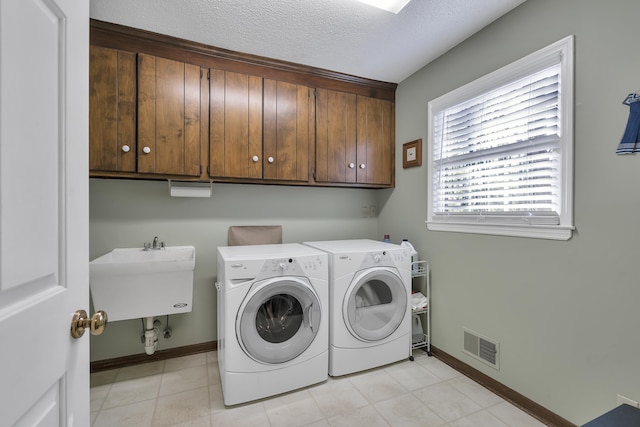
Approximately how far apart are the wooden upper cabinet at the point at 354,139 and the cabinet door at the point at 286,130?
4.7 inches

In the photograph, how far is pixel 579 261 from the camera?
1.54 m

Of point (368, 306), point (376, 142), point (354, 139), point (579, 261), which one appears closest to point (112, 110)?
point (354, 139)

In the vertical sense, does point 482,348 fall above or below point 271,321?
below

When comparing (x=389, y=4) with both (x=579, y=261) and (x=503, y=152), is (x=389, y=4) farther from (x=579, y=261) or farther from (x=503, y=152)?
(x=579, y=261)

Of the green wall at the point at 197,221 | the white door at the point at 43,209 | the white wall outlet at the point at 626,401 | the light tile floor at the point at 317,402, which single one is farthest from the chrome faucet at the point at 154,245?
the white wall outlet at the point at 626,401

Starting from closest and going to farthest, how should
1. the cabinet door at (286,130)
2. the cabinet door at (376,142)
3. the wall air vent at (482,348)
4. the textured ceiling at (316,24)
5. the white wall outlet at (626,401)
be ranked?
the white wall outlet at (626,401)
the textured ceiling at (316,24)
the wall air vent at (482,348)
the cabinet door at (286,130)
the cabinet door at (376,142)

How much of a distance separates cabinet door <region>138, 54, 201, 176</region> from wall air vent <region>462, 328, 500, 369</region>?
2.33 m

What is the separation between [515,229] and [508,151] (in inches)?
19.7

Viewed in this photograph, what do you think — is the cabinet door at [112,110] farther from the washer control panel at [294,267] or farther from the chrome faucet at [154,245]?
the washer control panel at [294,267]

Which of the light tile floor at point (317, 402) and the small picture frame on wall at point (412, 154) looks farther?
the small picture frame on wall at point (412, 154)

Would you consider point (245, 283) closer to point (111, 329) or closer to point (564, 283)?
point (111, 329)

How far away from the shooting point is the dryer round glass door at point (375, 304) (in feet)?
6.98

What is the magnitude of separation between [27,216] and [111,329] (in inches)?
88.8

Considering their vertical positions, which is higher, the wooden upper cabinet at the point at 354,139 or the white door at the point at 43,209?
the wooden upper cabinet at the point at 354,139
